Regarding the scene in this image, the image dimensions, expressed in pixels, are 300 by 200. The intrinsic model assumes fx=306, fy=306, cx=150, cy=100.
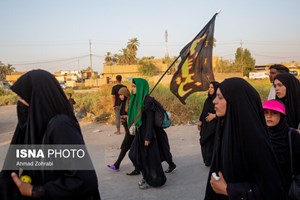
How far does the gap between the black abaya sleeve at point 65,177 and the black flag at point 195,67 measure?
152 inches

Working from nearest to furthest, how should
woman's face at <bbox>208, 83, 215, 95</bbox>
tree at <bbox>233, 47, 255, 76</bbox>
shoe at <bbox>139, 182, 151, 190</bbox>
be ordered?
1. shoe at <bbox>139, 182, 151, 190</bbox>
2. woman's face at <bbox>208, 83, 215, 95</bbox>
3. tree at <bbox>233, 47, 255, 76</bbox>

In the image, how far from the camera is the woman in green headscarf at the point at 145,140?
4.80 m

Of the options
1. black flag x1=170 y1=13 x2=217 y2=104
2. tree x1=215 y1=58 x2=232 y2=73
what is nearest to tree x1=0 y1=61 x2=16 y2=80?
tree x1=215 y1=58 x2=232 y2=73

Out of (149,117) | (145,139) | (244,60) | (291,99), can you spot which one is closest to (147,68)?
(244,60)

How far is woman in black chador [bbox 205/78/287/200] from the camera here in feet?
5.86

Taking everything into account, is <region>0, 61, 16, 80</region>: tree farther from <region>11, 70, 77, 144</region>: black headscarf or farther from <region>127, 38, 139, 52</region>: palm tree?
<region>11, 70, 77, 144</region>: black headscarf

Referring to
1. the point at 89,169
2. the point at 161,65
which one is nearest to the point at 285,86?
the point at 89,169

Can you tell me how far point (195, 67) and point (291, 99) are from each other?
7.79ft

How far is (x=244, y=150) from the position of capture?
1815 mm

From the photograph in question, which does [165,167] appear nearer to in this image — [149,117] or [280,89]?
[149,117]

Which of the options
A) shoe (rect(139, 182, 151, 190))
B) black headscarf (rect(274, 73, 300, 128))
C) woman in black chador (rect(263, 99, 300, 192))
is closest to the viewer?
woman in black chador (rect(263, 99, 300, 192))

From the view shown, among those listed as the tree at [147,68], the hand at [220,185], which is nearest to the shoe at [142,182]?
the hand at [220,185]

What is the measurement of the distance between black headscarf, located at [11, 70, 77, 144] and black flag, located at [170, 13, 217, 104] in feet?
12.4

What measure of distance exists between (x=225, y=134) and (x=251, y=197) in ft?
1.31
